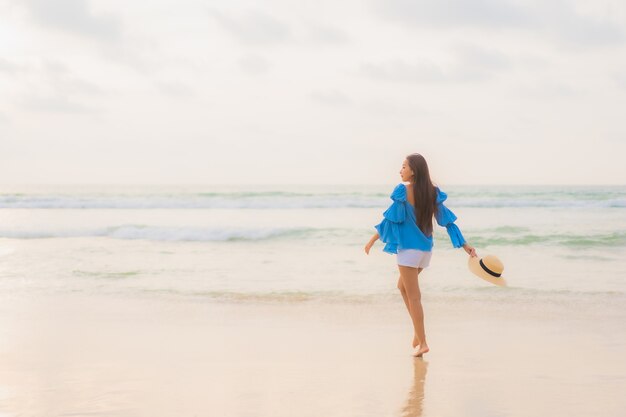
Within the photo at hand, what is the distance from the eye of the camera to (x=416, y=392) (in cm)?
460

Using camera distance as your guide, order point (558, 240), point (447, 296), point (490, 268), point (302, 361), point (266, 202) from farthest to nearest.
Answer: point (266, 202) → point (558, 240) → point (447, 296) → point (490, 268) → point (302, 361)

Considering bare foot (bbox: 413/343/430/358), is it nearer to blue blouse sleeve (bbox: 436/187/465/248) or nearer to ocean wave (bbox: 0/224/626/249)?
blue blouse sleeve (bbox: 436/187/465/248)

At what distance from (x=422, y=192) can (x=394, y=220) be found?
12.3 inches

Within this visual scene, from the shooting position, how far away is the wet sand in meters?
4.30

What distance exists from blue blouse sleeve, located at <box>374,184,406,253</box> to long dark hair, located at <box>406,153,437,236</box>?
113 mm

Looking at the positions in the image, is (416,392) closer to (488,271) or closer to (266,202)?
(488,271)

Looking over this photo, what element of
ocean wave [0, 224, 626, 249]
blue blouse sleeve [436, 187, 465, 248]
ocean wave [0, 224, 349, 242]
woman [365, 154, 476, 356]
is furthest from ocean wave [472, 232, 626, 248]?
woman [365, 154, 476, 356]

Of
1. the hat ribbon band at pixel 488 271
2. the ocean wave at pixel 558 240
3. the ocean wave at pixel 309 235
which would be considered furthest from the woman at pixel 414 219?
the ocean wave at pixel 558 240

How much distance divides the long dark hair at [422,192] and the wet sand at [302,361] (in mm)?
1127

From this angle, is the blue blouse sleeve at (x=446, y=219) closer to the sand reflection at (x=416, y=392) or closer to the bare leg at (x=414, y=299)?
the bare leg at (x=414, y=299)

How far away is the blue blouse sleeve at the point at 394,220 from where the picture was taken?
543 centimetres

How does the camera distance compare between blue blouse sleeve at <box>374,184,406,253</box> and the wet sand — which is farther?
blue blouse sleeve at <box>374,184,406,253</box>

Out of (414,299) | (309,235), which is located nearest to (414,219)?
(414,299)

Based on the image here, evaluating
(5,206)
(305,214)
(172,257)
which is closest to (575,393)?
(172,257)
